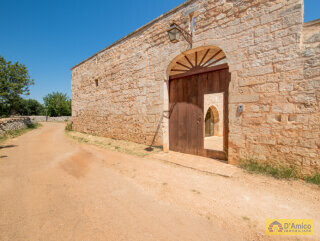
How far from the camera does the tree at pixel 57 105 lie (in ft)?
103

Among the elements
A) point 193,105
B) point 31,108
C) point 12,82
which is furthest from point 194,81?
point 31,108

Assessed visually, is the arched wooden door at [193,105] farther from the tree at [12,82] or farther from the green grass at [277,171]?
the tree at [12,82]

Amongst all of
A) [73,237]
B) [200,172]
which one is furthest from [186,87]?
[73,237]

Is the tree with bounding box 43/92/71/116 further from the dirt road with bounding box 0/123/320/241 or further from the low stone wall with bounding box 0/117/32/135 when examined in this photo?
the dirt road with bounding box 0/123/320/241

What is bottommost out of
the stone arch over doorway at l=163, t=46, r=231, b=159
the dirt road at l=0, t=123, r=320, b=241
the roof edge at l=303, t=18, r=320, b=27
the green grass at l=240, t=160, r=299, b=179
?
the dirt road at l=0, t=123, r=320, b=241

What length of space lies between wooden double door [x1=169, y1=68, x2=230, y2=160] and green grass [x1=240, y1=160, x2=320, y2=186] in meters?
0.72

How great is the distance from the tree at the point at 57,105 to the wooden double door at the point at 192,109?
34.0m

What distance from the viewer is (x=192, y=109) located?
15.1 feet

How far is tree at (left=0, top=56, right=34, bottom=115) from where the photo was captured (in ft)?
42.7

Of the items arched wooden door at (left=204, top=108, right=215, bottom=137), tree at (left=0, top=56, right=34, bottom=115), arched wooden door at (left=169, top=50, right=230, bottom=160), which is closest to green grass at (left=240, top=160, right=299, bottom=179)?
arched wooden door at (left=169, top=50, right=230, bottom=160)

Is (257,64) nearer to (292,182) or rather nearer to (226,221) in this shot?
(292,182)

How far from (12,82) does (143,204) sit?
19.2 meters

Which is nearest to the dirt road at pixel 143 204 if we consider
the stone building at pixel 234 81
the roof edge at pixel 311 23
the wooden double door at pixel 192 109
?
the stone building at pixel 234 81

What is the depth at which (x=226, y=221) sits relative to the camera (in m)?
1.75
